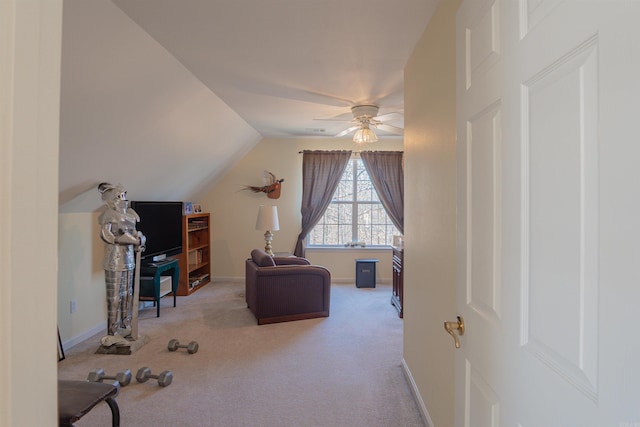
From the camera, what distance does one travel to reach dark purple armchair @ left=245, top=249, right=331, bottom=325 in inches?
155

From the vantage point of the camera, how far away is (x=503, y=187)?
2.83 feet

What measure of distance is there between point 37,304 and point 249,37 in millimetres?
2207

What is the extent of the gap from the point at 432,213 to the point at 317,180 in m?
4.12

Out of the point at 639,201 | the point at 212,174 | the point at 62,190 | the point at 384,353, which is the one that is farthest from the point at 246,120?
the point at 639,201

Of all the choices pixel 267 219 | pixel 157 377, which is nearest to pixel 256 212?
pixel 267 219

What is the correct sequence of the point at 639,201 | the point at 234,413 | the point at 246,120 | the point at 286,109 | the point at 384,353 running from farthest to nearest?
the point at 246,120 < the point at 286,109 < the point at 384,353 < the point at 234,413 < the point at 639,201

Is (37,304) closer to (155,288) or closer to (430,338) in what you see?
(430,338)

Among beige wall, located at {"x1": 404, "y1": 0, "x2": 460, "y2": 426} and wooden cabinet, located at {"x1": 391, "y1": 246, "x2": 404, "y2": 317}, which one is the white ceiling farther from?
wooden cabinet, located at {"x1": 391, "y1": 246, "x2": 404, "y2": 317}

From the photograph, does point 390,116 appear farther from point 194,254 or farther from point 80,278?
point 80,278

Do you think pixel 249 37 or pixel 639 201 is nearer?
pixel 639 201

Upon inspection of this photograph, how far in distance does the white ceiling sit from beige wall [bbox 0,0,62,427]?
164 centimetres

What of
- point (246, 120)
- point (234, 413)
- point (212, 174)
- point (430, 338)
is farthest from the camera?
point (212, 174)

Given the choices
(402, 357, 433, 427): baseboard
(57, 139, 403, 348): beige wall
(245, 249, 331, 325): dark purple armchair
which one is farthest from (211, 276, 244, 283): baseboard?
(402, 357, 433, 427): baseboard

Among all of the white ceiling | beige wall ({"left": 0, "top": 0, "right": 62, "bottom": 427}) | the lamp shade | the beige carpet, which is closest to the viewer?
beige wall ({"left": 0, "top": 0, "right": 62, "bottom": 427})
